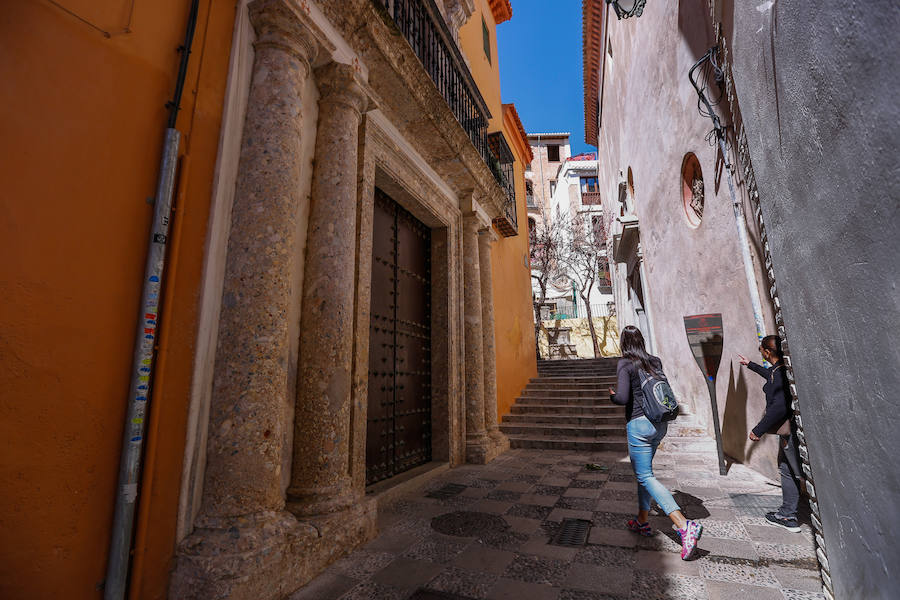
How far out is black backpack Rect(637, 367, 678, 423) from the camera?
2.65m

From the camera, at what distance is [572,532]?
2896mm

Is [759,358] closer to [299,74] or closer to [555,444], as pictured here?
[555,444]

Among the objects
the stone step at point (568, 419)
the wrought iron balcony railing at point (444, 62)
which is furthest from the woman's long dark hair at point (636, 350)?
the stone step at point (568, 419)

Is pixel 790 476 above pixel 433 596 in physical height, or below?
above

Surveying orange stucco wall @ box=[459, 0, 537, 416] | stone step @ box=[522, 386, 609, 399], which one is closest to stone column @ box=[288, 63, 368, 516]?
orange stucco wall @ box=[459, 0, 537, 416]

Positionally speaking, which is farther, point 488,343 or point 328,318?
point 488,343

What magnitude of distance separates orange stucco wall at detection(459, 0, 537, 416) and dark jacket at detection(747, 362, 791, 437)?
455 centimetres

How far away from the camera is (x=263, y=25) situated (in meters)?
2.73

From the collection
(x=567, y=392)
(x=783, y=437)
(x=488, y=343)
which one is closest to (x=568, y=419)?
(x=567, y=392)

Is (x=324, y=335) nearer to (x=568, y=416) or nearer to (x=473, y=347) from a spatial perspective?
(x=473, y=347)

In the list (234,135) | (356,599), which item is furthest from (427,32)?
(356,599)

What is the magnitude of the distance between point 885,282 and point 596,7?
16134 mm

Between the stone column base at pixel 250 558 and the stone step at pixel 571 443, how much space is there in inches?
181

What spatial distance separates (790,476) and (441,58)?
6.03 metres
